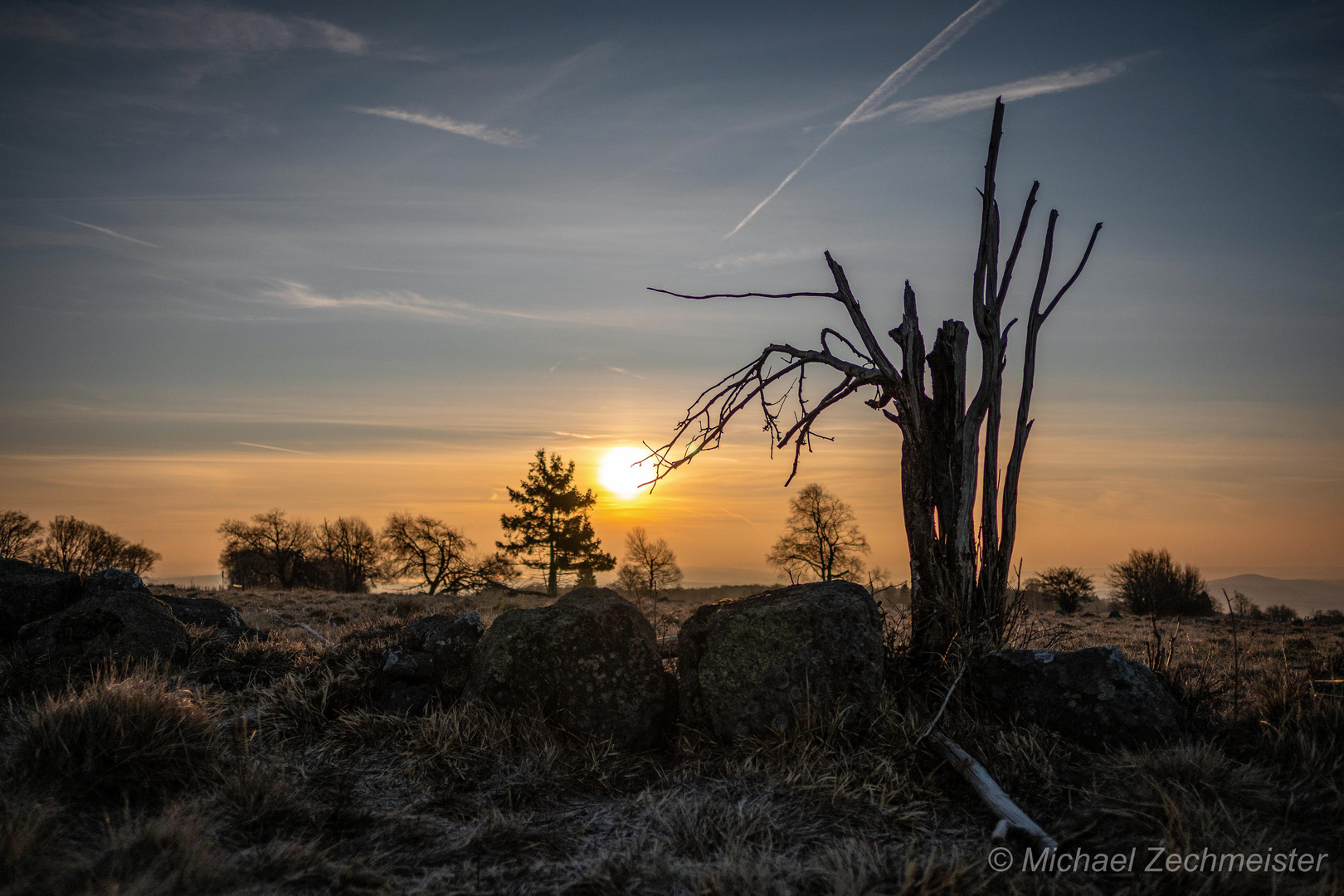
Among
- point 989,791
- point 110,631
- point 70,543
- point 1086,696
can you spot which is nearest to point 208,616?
point 110,631

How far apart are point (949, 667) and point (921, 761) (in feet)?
3.83

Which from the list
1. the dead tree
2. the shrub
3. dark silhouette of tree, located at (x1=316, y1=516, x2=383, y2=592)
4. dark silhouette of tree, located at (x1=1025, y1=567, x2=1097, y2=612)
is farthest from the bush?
dark silhouette of tree, located at (x1=316, y1=516, x2=383, y2=592)

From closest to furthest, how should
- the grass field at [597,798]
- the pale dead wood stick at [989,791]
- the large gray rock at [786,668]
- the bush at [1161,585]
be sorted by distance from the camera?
the grass field at [597,798], the pale dead wood stick at [989,791], the large gray rock at [786,668], the bush at [1161,585]

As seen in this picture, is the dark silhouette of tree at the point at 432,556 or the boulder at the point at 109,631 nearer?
the boulder at the point at 109,631

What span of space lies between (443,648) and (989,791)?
4.66 meters

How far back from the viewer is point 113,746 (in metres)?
4.33

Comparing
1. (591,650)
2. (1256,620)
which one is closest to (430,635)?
(591,650)

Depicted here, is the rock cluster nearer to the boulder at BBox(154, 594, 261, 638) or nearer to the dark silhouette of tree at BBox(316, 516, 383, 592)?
the boulder at BBox(154, 594, 261, 638)

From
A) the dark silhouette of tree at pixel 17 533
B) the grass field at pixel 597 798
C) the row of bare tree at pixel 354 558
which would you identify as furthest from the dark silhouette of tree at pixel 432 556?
the grass field at pixel 597 798

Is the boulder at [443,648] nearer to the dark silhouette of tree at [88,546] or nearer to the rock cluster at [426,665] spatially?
the rock cluster at [426,665]

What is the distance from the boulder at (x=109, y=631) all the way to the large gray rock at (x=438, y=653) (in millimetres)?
2275

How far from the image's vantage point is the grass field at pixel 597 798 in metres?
3.53

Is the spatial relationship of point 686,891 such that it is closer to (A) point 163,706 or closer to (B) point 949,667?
(B) point 949,667

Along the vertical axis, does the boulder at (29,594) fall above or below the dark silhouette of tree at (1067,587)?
above
